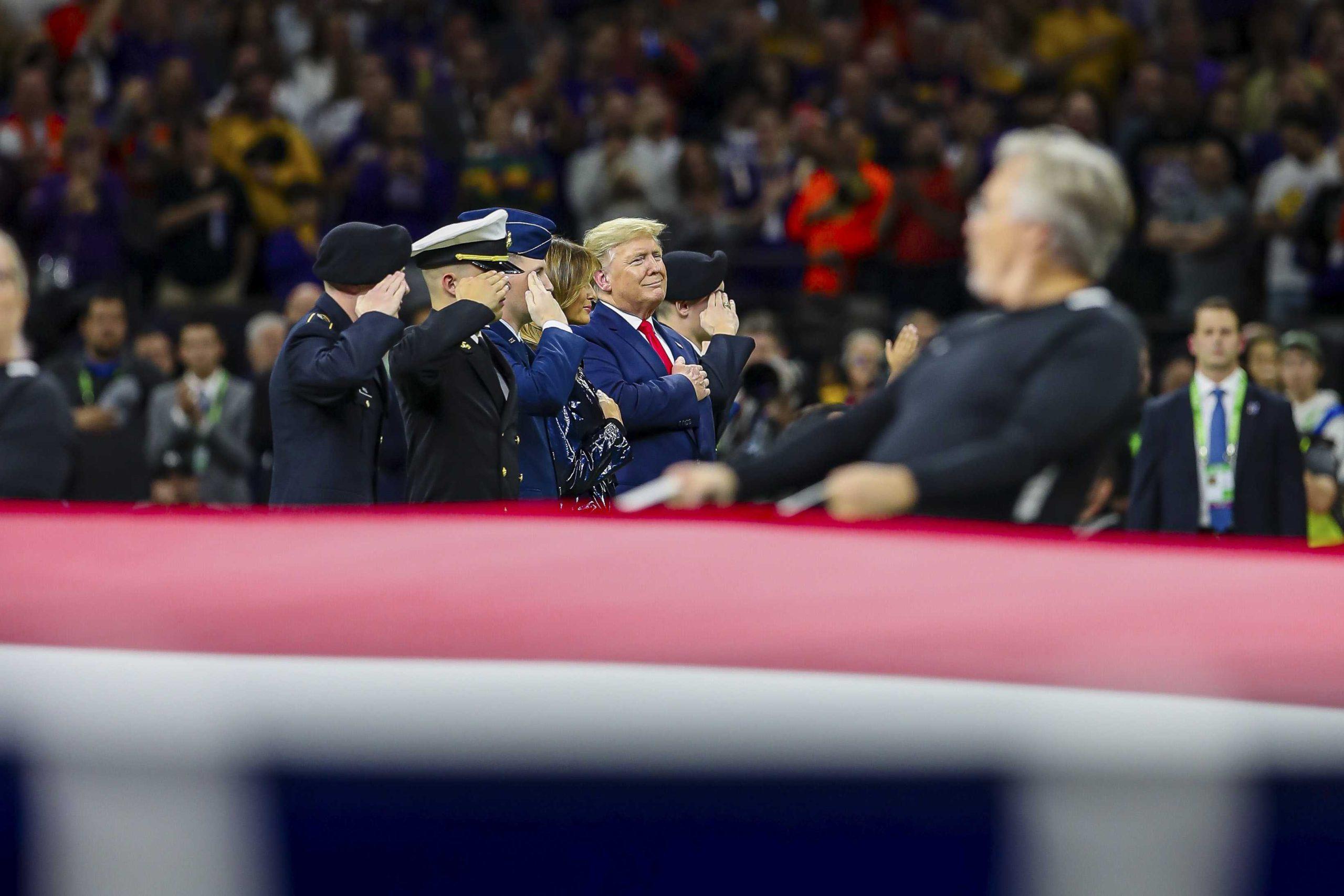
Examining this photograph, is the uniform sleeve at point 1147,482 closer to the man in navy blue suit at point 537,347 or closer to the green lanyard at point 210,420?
the man in navy blue suit at point 537,347

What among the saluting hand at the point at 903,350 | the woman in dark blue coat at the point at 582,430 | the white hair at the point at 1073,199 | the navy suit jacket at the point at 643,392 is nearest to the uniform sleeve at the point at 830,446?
the white hair at the point at 1073,199

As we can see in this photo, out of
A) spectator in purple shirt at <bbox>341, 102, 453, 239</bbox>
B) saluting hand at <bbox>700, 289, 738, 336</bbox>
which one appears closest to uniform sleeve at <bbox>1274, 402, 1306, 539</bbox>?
saluting hand at <bbox>700, 289, 738, 336</bbox>

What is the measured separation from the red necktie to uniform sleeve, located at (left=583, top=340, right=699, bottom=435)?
0.42ft

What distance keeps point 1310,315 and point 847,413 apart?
8047 mm

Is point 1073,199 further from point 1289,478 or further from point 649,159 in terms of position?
point 649,159

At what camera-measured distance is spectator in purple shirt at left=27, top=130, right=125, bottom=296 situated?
11047 mm

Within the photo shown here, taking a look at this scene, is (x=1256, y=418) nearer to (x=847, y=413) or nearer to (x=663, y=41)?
(x=847, y=413)

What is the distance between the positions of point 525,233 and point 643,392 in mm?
556

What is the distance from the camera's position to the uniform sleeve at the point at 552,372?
5.31 meters

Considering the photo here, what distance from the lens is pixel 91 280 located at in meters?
11.1

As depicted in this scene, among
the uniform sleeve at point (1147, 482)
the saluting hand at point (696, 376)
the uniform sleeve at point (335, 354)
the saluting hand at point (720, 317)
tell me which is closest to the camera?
the uniform sleeve at point (335, 354)

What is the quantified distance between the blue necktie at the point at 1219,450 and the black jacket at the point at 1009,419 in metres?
4.88

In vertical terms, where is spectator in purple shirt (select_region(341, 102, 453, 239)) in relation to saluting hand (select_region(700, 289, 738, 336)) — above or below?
above

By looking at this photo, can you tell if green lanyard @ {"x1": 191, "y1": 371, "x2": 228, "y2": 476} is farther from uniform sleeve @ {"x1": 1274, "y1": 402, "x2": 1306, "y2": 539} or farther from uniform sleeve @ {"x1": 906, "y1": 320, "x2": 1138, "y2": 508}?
uniform sleeve @ {"x1": 906, "y1": 320, "x2": 1138, "y2": 508}
